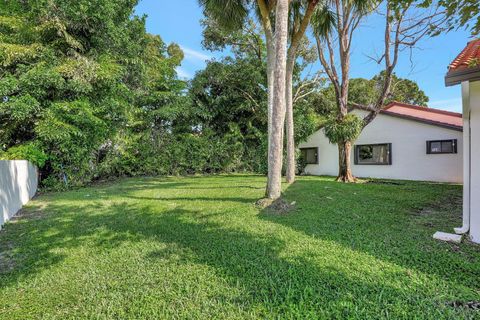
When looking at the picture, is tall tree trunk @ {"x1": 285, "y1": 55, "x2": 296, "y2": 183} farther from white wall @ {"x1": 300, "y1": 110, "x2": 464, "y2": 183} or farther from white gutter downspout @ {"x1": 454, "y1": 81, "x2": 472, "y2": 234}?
white gutter downspout @ {"x1": 454, "y1": 81, "x2": 472, "y2": 234}

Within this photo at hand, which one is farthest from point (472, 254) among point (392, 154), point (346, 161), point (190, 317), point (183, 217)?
point (392, 154)

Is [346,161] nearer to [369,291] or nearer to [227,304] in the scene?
[369,291]

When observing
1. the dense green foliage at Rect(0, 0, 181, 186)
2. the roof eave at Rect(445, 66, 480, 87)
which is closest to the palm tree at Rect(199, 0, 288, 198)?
the roof eave at Rect(445, 66, 480, 87)

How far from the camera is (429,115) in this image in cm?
1261

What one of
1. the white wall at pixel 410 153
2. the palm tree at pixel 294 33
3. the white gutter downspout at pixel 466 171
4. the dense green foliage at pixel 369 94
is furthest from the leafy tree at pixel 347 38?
the white gutter downspout at pixel 466 171

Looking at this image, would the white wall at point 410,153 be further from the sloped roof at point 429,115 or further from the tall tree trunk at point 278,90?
the tall tree trunk at point 278,90

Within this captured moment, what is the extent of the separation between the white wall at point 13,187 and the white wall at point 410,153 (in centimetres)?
1405

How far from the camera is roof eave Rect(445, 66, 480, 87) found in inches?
137

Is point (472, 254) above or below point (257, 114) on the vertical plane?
below

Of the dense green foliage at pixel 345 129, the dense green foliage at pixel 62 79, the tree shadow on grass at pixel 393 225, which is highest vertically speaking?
the dense green foliage at pixel 62 79

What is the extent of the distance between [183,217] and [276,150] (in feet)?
8.93

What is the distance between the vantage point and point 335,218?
16.5ft

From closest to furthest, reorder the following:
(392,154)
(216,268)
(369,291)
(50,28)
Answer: (369,291)
(216,268)
(50,28)
(392,154)

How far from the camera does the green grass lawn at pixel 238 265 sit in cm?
229
